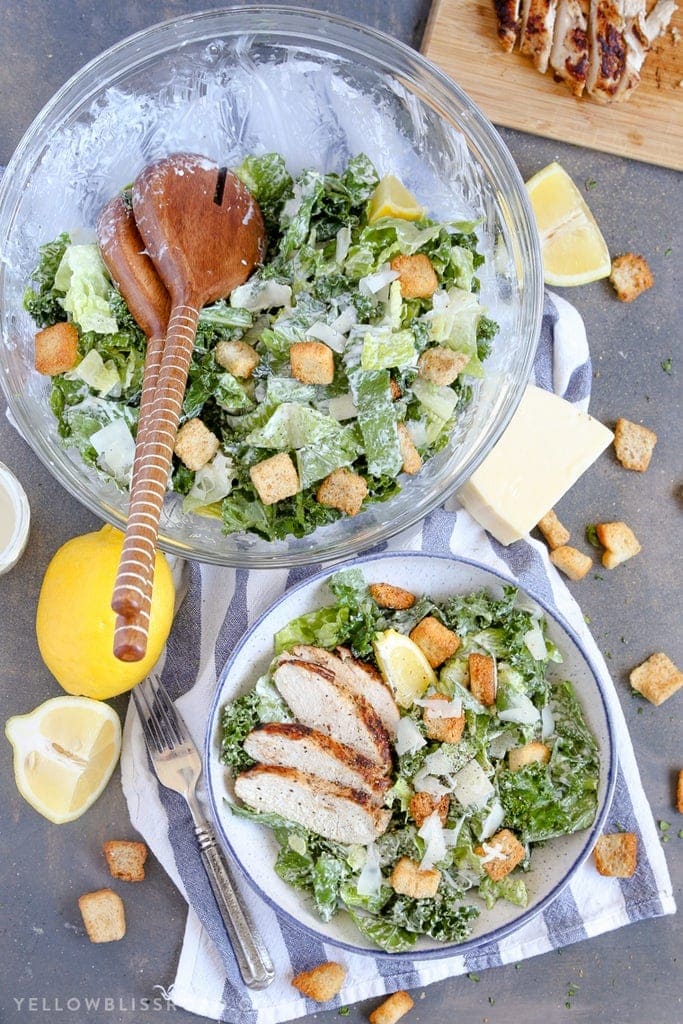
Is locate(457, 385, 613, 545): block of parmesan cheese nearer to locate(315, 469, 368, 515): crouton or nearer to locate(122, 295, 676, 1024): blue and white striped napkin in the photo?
locate(122, 295, 676, 1024): blue and white striped napkin

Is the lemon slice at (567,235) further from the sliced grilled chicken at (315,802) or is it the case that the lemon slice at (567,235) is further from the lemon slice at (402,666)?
the sliced grilled chicken at (315,802)

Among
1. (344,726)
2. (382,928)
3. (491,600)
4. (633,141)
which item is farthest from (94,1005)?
(633,141)

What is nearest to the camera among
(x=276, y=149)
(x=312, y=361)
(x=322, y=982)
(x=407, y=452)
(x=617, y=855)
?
(x=312, y=361)

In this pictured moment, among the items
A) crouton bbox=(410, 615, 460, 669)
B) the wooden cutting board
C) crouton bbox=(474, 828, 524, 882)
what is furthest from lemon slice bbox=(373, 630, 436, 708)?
the wooden cutting board

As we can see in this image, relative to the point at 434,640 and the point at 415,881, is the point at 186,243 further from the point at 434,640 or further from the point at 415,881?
the point at 415,881

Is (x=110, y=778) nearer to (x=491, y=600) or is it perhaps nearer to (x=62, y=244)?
(x=491, y=600)

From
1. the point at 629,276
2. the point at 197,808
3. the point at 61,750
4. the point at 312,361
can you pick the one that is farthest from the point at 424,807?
the point at 629,276
